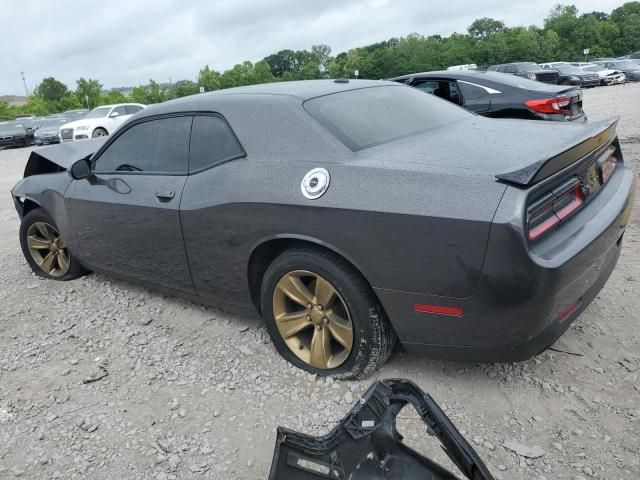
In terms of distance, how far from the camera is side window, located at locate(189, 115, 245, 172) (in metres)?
3.09

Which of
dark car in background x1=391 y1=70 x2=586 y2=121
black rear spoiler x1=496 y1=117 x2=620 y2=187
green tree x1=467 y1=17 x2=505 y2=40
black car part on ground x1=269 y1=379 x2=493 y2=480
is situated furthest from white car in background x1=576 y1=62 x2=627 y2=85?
green tree x1=467 y1=17 x2=505 y2=40

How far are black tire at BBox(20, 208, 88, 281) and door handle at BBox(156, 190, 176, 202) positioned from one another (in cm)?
153

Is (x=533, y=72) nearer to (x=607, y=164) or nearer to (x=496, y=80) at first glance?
(x=496, y=80)

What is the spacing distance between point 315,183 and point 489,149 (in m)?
0.85

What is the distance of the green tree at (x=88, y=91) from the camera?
49.0 metres

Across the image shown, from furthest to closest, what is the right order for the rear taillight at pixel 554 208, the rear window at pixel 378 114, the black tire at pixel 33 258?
the black tire at pixel 33 258 → the rear window at pixel 378 114 → the rear taillight at pixel 554 208

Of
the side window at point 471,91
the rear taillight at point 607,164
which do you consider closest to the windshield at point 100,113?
the side window at point 471,91

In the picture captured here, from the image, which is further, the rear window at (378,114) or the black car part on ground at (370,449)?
the rear window at (378,114)

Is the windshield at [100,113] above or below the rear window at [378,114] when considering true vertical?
above

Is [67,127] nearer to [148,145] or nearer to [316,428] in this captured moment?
[148,145]

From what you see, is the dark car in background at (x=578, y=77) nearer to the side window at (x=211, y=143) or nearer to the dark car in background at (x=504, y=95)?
the dark car in background at (x=504, y=95)

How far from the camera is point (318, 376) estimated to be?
2910 millimetres

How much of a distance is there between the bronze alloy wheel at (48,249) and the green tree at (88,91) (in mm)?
48729

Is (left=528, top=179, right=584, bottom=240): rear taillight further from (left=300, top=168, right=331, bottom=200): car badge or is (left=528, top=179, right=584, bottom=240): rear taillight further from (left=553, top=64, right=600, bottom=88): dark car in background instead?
(left=553, top=64, right=600, bottom=88): dark car in background
